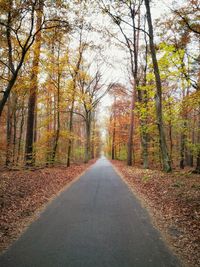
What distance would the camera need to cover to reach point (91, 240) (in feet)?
16.0

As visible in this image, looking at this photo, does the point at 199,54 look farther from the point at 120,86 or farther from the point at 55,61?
the point at 120,86

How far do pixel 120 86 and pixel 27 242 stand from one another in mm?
Answer: 22529

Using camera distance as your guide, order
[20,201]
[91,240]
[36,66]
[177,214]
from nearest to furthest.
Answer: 1. [91,240]
2. [177,214]
3. [20,201]
4. [36,66]

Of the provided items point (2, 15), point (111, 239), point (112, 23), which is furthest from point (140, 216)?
point (112, 23)

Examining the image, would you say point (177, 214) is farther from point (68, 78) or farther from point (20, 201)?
point (68, 78)

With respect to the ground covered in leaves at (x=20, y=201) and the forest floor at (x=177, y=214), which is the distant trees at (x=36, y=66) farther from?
the forest floor at (x=177, y=214)

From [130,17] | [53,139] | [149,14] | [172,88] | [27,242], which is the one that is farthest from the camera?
[172,88]

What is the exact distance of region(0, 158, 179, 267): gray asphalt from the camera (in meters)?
4.01

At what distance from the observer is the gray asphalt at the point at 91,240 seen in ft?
13.1

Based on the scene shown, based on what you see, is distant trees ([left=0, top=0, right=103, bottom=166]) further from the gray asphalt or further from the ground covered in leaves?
the gray asphalt

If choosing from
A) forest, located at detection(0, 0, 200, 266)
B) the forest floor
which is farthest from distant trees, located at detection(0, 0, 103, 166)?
the forest floor

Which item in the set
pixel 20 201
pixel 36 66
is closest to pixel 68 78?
pixel 36 66

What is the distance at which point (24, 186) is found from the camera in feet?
32.0

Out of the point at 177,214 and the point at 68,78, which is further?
the point at 68,78
